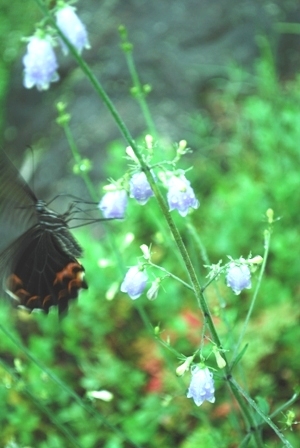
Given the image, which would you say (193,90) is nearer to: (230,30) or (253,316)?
(230,30)

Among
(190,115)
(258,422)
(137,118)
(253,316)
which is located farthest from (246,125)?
(258,422)

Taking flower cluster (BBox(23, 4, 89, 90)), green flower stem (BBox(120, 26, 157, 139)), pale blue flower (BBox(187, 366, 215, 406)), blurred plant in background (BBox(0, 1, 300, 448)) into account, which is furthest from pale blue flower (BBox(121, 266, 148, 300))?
green flower stem (BBox(120, 26, 157, 139))

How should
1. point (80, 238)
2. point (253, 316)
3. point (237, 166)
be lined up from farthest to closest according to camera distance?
point (237, 166) → point (80, 238) → point (253, 316)

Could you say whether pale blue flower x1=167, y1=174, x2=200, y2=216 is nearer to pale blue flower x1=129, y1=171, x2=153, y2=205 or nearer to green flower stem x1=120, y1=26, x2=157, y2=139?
pale blue flower x1=129, y1=171, x2=153, y2=205

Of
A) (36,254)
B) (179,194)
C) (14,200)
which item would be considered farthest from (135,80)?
(179,194)

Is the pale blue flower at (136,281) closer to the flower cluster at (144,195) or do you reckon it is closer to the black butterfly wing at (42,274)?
the flower cluster at (144,195)

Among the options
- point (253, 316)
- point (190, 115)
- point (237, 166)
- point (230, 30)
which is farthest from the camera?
point (230, 30)

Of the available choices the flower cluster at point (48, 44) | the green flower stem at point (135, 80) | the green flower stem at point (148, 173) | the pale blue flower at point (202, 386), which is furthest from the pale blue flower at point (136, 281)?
the green flower stem at point (135, 80)
